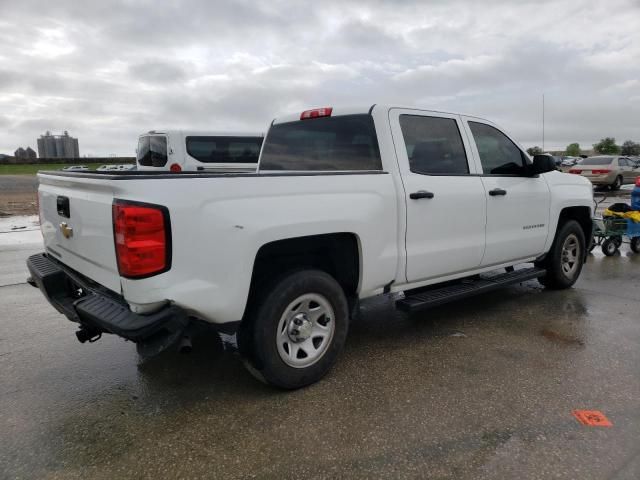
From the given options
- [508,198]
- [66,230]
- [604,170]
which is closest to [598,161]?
[604,170]

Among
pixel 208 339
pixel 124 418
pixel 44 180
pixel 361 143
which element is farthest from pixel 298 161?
pixel 124 418

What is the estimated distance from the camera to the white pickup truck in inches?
106

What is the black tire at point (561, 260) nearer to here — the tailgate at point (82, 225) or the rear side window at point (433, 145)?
the rear side window at point (433, 145)

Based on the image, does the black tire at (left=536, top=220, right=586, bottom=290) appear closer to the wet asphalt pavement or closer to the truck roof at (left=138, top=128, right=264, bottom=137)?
the wet asphalt pavement

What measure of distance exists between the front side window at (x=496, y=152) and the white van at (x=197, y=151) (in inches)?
374

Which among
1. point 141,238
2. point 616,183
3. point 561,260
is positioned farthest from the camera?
point 616,183

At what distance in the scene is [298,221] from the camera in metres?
3.13

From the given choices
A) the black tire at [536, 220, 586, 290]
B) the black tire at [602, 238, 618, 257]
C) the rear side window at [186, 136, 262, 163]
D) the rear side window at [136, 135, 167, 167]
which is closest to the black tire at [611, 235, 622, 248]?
the black tire at [602, 238, 618, 257]

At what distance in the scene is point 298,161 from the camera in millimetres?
4453

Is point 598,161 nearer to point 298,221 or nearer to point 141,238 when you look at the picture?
point 298,221

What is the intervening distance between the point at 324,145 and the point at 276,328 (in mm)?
1786

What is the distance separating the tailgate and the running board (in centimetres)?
221

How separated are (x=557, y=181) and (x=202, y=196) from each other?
425 centimetres

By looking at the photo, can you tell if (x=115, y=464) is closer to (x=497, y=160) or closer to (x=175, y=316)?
(x=175, y=316)
